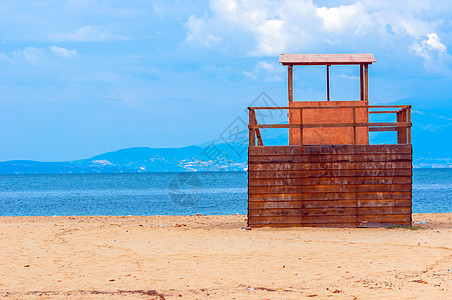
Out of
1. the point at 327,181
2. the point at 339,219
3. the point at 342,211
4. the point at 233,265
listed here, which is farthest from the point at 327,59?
the point at 233,265

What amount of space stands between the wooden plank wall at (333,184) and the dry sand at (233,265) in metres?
0.66

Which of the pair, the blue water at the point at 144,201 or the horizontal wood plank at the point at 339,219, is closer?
the horizontal wood plank at the point at 339,219

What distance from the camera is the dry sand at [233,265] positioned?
9.53 meters

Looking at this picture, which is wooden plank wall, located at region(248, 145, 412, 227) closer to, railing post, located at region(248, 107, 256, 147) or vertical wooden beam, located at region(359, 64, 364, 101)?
railing post, located at region(248, 107, 256, 147)

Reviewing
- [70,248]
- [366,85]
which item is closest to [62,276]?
[70,248]

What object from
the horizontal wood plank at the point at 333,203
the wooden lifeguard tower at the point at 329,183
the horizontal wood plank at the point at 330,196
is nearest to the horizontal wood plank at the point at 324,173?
the wooden lifeguard tower at the point at 329,183

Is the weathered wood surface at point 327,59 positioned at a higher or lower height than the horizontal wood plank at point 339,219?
higher

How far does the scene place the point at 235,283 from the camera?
398 inches

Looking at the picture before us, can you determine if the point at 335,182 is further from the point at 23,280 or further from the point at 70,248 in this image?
the point at 23,280

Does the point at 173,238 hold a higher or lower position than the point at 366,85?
lower

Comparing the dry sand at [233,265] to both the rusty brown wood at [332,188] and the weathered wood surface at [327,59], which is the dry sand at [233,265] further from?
the weathered wood surface at [327,59]

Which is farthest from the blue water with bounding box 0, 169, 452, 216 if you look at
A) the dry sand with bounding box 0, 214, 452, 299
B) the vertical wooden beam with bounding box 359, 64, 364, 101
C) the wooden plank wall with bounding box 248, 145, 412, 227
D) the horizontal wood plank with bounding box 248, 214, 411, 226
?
the dry sand with bounding box 0, 214, 452, 299

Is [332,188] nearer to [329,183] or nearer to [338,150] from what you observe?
[329,183]

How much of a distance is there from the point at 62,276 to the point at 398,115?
484 inches
